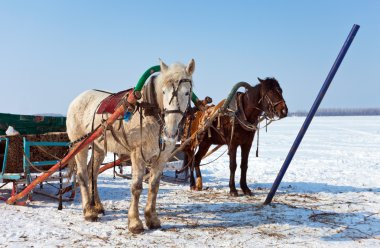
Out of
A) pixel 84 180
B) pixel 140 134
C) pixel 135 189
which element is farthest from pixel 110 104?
pixel 84 180

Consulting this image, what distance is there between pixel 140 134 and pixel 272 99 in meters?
3.69

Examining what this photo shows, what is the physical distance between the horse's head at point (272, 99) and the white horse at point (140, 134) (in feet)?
10.4

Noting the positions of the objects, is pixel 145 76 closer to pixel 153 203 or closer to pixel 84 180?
pixel 153 203

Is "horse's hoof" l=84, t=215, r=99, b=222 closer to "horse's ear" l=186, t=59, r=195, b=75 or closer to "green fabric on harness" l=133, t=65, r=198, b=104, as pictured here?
"green fabric on harness" l=133, t=65, r=198, b=104

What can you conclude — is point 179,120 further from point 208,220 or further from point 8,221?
point 8,221

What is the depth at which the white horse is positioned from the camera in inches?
184

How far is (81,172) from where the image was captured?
21.6 feet

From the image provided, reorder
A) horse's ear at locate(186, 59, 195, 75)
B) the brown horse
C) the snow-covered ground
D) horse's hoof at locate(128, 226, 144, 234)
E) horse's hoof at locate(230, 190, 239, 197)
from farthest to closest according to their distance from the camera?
horse's hoof at locate(230, 190, 239, 197)
the brown horse
horse's hoof at locate(128, 226, 144, 234)
the snow-covered ground
horse's ear at locate(186, 59, 195, 75)

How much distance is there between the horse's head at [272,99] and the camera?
7.69 metres

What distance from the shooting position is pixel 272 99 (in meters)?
7.83

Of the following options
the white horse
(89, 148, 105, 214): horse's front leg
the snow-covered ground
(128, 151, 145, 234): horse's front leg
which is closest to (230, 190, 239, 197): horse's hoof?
the snow-covered ground

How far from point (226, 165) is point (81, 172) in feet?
29.3

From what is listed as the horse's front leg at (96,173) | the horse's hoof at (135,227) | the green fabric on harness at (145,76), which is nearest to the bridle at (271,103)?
the green fabric on harness at (145,76)

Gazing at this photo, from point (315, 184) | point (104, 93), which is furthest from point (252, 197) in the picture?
point (104, 93)
